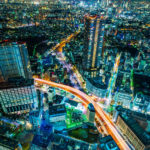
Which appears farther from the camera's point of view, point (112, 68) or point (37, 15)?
point (37, 15)

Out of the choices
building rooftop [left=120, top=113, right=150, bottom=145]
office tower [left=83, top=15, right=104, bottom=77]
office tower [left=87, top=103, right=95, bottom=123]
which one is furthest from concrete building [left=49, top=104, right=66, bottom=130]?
office tower [left=83, top=15, right=104, bottom=77]

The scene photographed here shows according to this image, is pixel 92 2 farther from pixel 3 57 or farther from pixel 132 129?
pixel 132 129

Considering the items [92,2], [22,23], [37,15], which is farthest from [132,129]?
[92,2]

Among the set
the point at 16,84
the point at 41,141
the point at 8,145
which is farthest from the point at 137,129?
the point at 16,84

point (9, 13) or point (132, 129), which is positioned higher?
point (9, 13)

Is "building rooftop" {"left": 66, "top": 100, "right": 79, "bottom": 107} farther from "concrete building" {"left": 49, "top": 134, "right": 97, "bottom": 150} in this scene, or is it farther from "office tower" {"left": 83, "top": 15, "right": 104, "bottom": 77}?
"office tower" {"left": 83, "top": 15, "right": 104, "bottom": 77}

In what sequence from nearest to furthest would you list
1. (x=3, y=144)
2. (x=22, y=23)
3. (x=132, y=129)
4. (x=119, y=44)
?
(x=3, y=144), (x=132, y=129), (x=119, y=44), (x=22, y=23)
